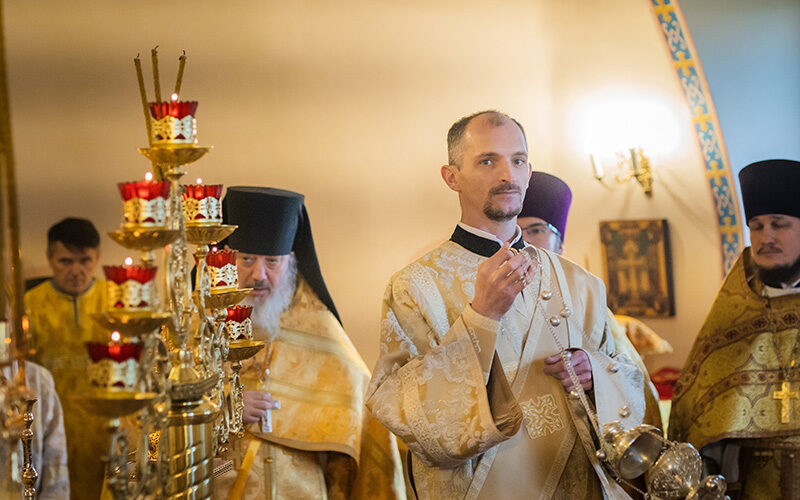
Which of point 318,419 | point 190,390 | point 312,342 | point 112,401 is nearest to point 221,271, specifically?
point 190,390

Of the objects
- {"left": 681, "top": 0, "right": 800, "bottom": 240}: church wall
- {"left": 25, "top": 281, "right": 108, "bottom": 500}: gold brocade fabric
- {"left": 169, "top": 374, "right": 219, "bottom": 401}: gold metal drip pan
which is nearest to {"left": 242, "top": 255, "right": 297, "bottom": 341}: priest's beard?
{"left": 25, "top": 281, "right": 108, "bottom": 500}: gold brocade fabric

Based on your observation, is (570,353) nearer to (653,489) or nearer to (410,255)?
(653,489)

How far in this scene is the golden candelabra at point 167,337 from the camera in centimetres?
164

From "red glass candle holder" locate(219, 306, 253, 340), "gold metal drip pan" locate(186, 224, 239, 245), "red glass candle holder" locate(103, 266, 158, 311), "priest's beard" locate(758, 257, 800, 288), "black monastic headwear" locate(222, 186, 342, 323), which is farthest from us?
"black monastic headwear" locate(222, 186, 342, 323)

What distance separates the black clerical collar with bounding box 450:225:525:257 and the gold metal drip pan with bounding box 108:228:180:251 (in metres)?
1.58

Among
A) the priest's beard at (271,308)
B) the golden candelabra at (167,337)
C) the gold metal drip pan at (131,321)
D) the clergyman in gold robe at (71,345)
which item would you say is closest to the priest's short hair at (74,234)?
the clergyman in gold robe at (71,345)

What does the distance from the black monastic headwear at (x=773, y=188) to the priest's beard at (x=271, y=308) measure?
2078mm

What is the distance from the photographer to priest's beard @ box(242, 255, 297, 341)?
401cm

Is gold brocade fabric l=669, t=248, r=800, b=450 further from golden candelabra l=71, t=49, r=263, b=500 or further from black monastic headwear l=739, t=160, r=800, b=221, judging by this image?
golden candelabra l=71, t=49, r=263, b=500

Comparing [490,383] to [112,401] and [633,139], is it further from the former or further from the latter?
[633,139]

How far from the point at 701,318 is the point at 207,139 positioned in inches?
157

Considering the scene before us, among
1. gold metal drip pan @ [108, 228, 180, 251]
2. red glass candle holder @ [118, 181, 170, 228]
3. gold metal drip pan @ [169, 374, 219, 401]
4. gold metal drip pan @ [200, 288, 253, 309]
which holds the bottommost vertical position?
gold metal drip pan @ [169, 374, 219, 401]

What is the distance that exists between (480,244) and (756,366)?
1484 mm

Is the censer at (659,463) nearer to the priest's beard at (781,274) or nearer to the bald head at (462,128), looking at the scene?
the bald head at (462,128)
